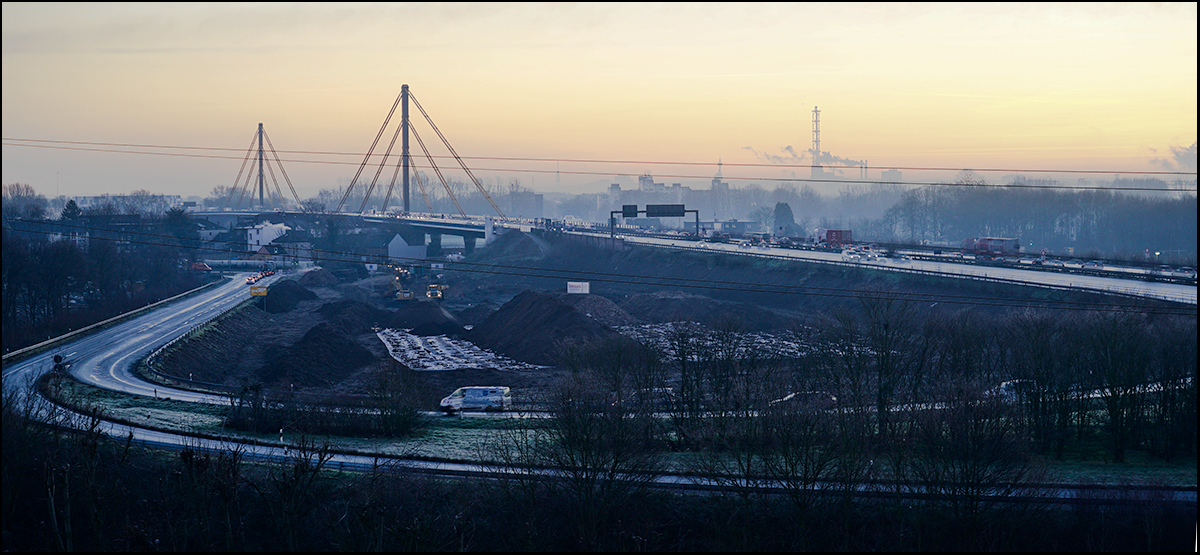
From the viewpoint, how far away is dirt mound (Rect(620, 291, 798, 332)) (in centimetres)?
3247

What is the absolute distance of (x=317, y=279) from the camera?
168 feet

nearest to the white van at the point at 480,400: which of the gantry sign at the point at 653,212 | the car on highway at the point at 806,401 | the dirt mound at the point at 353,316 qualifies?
the car on highway at the point at 806,401

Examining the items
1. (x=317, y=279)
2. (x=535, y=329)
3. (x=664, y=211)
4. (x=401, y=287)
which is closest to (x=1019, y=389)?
(x=535, y=329)

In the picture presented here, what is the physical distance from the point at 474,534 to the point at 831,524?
5706 mm

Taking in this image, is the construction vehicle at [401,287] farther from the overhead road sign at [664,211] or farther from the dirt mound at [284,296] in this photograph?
the overhead road sign at [664,211]

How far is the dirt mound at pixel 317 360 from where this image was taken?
25047 millimetres

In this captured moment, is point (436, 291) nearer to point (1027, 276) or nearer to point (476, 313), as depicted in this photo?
point (476, 313)

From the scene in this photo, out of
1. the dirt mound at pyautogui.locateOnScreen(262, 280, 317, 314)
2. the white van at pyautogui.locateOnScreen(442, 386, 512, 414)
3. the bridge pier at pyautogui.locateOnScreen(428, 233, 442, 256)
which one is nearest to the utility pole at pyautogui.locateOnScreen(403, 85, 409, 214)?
the bridge pier at pyautogui.locateOnScreen(428, 233, 442, 256)

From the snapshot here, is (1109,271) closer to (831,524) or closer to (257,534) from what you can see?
(831,524)

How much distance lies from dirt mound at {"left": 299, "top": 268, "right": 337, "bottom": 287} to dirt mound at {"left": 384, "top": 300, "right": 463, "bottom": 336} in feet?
46.9

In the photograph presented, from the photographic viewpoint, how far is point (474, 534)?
12.7 m

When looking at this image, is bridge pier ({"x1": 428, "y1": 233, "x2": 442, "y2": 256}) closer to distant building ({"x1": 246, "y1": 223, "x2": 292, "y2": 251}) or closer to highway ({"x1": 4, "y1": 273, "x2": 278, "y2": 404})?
distant building ({"x1": 246, "y1": 223, "x2": 292, "y2": 251})

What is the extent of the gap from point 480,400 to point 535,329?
1012cm

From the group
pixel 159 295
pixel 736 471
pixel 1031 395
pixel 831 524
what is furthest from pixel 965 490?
pixel 159 295
